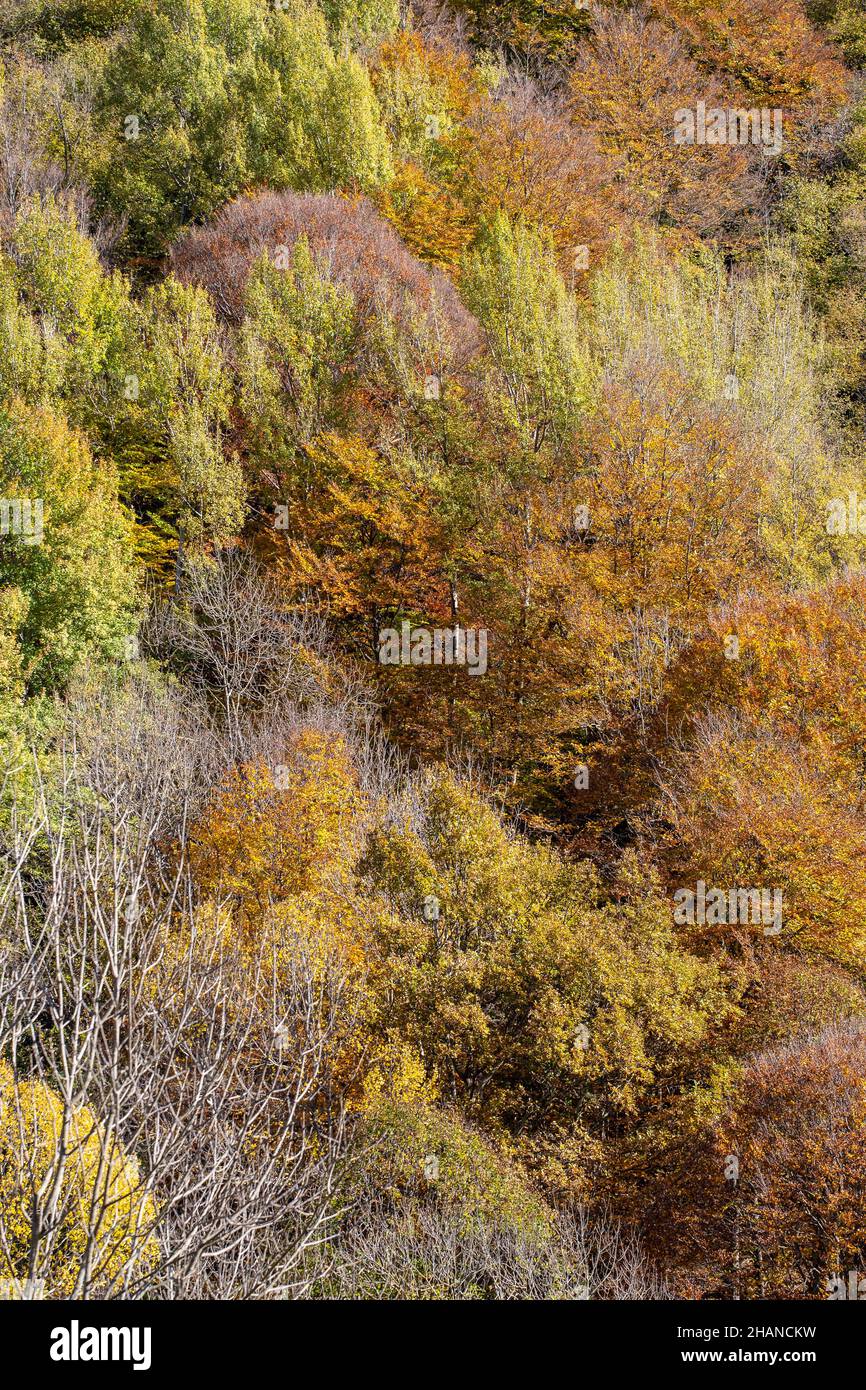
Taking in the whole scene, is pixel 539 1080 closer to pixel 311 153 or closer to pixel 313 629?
pixel 313 629

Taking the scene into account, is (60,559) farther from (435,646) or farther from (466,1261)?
(466,1261)

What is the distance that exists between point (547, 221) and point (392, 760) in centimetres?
2594

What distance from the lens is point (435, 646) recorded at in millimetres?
37625

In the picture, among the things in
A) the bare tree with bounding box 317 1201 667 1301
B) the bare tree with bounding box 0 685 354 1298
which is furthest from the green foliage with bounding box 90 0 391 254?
the bare tree with bounding box 317 1201 667 1301

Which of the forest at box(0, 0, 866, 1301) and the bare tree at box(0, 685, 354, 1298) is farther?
the forest at box(0, 0, 866, 1301)

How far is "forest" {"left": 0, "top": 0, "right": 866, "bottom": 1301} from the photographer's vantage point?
62.0ft

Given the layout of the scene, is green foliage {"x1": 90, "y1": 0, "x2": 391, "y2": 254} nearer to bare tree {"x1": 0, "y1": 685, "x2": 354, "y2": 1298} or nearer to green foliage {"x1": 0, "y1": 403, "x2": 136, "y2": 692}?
green foliage {"x1": 0, "y1": 403, "x2": 136, "y2": 692}

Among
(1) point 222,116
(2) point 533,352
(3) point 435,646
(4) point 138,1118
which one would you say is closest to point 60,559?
(3) point 435,646

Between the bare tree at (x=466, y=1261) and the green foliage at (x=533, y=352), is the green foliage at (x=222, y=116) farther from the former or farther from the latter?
the bare tree at (x=466, y=1261)

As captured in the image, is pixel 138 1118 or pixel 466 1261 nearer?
pixel 138 1118

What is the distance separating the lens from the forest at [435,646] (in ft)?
62.0

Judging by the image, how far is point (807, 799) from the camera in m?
27.7

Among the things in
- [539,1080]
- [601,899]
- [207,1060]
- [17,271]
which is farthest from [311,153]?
[207,1060]

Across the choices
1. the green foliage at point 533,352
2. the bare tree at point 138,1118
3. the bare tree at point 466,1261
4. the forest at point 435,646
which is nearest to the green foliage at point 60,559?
the forest at point 435,646
